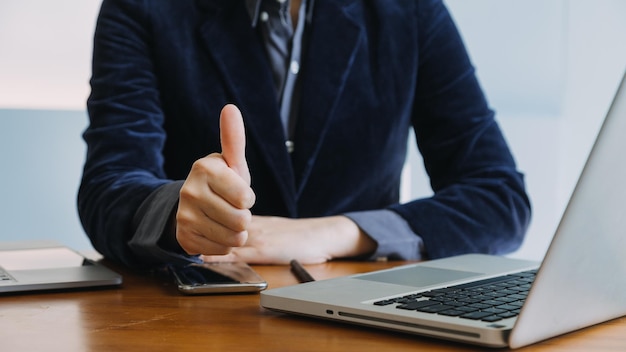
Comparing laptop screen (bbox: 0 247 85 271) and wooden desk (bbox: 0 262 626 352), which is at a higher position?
wooden desk (bbox: 0 262 626 352)

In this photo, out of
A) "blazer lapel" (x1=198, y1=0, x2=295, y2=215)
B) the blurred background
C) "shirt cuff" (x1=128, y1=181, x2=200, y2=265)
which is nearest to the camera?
"shirt cuff" (x1=128, y1=181, x2=200, y2=265)

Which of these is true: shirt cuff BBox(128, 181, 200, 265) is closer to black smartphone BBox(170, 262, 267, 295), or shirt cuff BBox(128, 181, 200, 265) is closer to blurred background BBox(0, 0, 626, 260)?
black smartphone BBox(170, 262, 267, 295)

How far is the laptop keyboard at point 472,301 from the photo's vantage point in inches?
27.2

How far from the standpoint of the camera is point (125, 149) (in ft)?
4.49

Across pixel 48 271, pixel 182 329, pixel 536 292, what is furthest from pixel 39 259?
pixel 536 292

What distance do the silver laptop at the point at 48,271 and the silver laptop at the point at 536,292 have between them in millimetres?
255

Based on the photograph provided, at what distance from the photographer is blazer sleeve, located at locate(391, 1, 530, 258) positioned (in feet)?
4.35

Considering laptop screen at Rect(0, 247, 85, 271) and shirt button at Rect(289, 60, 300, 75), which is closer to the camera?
laptop screen at Rect(0, 247, 85, 271)

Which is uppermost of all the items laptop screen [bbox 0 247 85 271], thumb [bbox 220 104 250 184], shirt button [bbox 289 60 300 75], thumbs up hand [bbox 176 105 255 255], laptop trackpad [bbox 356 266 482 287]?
shirt button [bbox 289 60 300 75]

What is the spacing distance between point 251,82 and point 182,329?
846 mm

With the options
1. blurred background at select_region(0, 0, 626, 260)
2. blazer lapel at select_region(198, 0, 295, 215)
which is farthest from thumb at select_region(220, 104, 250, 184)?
blurred background at select_region(0, 0, 626, 260)

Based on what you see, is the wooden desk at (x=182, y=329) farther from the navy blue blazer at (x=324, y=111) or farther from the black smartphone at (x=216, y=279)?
the navy blue blazer at (x=324, y=111)

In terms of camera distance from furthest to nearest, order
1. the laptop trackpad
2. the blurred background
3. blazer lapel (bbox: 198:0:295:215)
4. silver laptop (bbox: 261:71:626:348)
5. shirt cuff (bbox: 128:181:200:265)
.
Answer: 1. the blurred background
2. blazer lapel (bbox: 198:0:295:215)
3. shirt cuff (bbox: 128:181:200:265)
4. the laptop trackpad
5. silver laptop (bbox: 261:71:626:348)

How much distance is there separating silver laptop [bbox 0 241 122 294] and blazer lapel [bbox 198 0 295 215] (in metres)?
0.44
